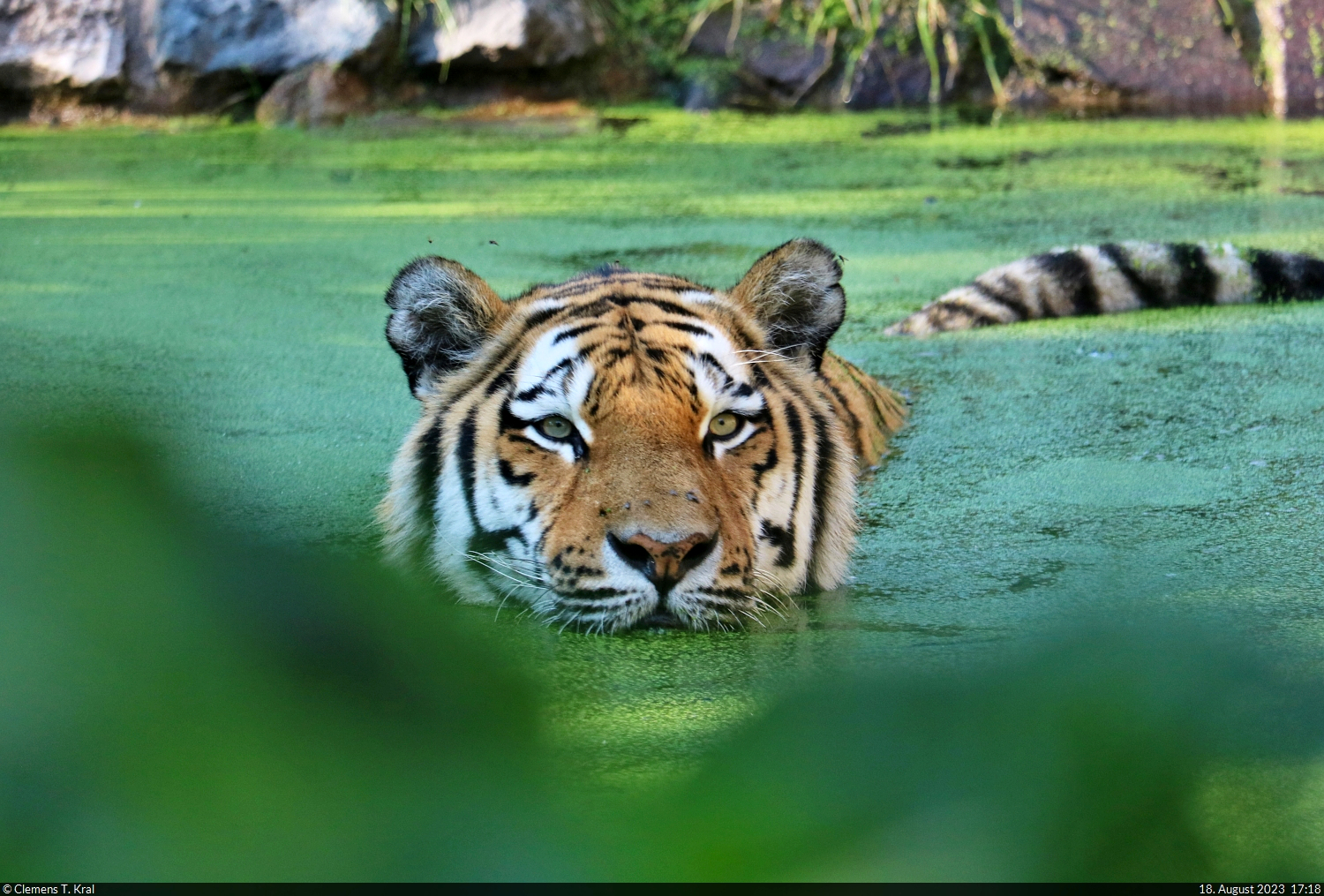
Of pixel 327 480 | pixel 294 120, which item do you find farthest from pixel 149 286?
pixel 294 120

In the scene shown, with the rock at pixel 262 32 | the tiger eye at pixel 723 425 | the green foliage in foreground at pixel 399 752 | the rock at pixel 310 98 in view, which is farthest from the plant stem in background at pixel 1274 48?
the green foliage in foreground at pixel 399 752

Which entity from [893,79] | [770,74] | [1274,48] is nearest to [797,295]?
[770,74]

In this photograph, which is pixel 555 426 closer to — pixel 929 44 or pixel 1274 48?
pixel 929 44

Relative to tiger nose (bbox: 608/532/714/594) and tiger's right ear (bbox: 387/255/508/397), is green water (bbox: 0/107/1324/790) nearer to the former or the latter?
tiger nose (bbox: 608/532/714/594)

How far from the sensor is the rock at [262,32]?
25.4ft

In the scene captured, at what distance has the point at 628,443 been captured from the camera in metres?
2.36

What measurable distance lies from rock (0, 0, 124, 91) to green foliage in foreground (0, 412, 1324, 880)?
8072 mm

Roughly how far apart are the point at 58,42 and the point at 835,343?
5.32m

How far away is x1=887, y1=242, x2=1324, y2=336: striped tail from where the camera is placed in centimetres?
470

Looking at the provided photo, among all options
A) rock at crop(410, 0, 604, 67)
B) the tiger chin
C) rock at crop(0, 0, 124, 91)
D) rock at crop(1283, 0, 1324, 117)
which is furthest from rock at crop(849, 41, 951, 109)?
the tiger chin

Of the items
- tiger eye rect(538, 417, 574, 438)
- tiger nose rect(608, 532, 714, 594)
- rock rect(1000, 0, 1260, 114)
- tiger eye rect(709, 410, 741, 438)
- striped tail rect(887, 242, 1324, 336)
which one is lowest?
tiger nose rect(608, 532, 714, 594)

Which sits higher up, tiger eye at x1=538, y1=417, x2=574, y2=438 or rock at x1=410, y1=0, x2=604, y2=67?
rock at x1=410, y1=0, x2=604, y2=67

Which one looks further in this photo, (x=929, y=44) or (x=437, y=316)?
(x=929, y=44)

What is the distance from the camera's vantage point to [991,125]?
8.00 m
